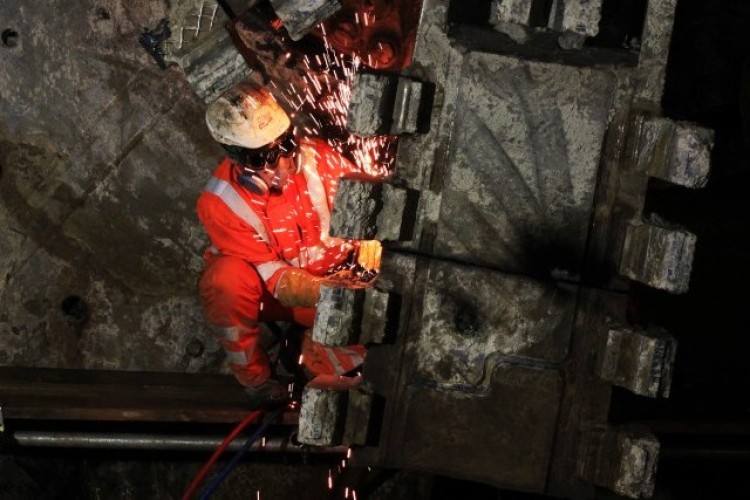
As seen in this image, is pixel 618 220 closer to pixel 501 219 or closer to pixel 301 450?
pixel 501 219

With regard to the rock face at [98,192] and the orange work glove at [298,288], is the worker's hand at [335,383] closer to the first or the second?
the orange work glove at [298,288]

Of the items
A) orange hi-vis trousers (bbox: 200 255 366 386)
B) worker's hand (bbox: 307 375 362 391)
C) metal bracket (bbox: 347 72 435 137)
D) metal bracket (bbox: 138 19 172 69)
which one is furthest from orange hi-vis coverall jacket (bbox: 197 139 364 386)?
metal bracket (bbox: 347 72 435 137)

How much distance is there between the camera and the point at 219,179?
4.51 meters

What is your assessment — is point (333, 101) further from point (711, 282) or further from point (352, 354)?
point (711, 282)

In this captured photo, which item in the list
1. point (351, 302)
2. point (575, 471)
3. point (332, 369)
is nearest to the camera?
point (351, 302)

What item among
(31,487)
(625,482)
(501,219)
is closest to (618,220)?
(501,219)

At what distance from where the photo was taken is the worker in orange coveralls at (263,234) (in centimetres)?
440

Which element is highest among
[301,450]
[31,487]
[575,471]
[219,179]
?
[219,179]

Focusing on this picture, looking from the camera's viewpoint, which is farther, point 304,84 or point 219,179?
point 304,84

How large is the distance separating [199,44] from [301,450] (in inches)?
85.6

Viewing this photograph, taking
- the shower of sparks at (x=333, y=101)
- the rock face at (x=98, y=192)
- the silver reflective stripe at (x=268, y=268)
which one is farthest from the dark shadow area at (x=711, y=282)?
the rock face at (x=98, y=192)

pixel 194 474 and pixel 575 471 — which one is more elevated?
pixel 575 471

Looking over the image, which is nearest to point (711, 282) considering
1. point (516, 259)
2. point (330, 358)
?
point (516, 259)

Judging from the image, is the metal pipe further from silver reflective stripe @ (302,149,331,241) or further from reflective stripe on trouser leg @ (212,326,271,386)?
silver reflective stripe @ (302,149,331,241)
